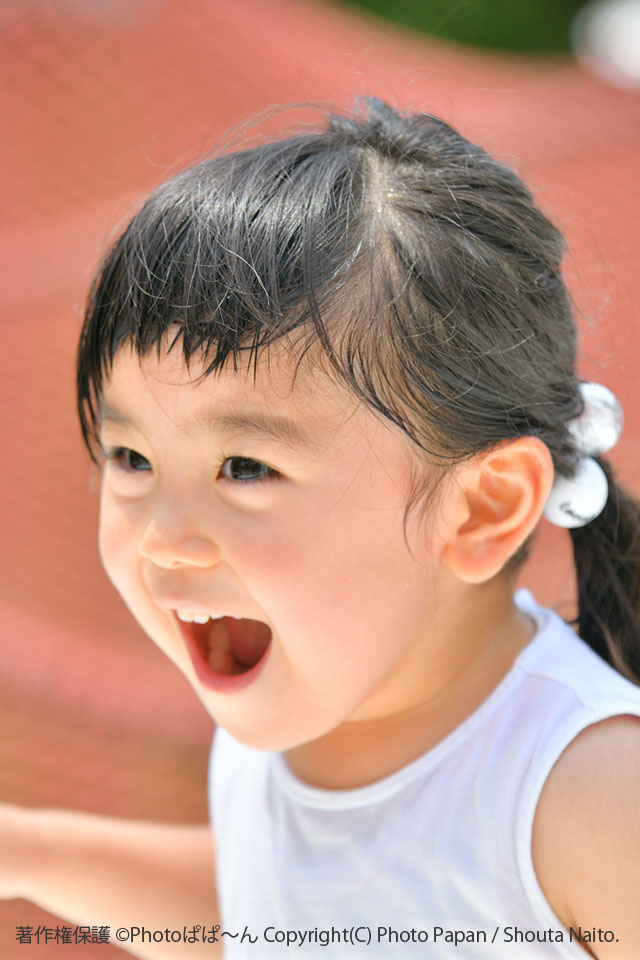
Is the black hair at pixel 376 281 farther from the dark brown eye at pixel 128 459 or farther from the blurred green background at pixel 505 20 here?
the blurred green background at pixel 505 20

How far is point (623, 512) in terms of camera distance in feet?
2.78

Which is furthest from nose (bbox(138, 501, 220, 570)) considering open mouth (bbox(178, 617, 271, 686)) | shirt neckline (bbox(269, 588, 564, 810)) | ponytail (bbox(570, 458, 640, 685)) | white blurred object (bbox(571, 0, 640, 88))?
white blurred object (bbox(571, 0, 640, 88))

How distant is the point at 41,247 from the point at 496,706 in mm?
1452

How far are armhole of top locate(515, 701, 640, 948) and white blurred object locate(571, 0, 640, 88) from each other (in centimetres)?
176

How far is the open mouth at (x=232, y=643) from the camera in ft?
2.62

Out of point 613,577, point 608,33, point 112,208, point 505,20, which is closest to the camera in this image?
point 613,577

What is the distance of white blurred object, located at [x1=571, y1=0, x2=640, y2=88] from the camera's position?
2.41 m

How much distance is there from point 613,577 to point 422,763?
220mm

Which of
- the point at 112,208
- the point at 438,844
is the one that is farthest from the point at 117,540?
the point at 112,208

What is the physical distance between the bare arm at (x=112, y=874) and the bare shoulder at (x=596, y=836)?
0.38 meters

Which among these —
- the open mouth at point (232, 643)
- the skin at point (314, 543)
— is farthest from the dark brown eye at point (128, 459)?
the open mouth at point (232, 643)

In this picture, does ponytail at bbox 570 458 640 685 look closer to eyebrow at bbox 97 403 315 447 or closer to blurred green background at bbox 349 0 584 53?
eyebrow at bbox 97 403 315 447

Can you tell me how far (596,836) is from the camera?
0.64m

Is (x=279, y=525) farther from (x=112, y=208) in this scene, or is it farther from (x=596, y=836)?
(x=112, y=208)
